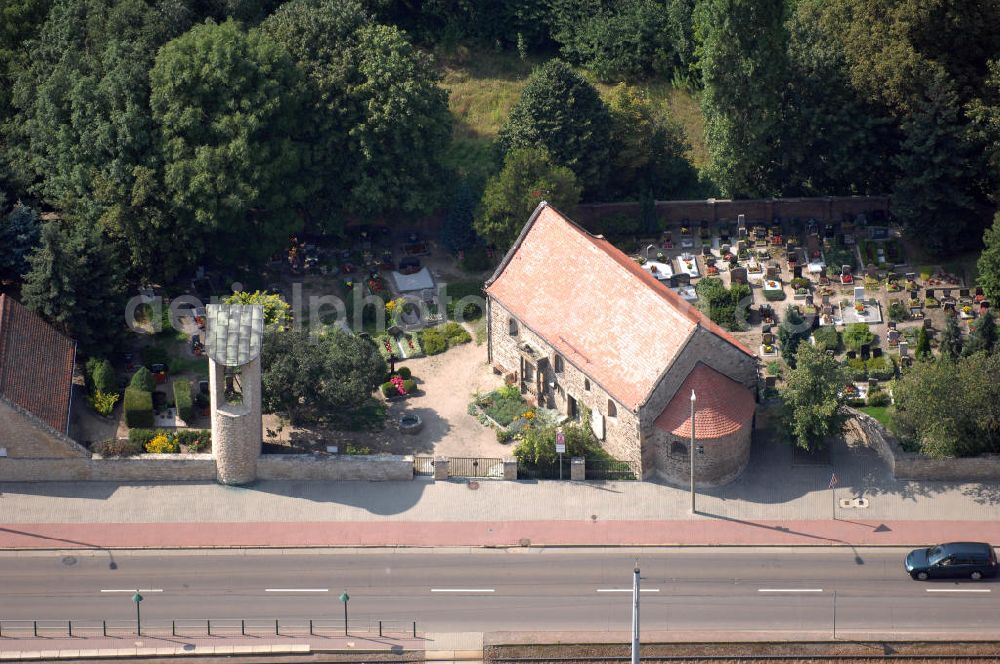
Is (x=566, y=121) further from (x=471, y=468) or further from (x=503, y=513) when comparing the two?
(x=503, y=513)

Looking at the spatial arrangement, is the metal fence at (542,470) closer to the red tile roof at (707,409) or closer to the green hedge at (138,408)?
the red tile roof at (707,409)

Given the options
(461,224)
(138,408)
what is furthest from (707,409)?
(138,408)

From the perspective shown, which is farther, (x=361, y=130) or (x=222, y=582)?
(x=361, y=130)

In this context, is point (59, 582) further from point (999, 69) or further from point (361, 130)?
point (999, 69)

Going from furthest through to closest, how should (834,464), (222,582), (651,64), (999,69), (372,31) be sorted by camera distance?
(651,64), (372,31), (999,69), (834,464), (222,582)

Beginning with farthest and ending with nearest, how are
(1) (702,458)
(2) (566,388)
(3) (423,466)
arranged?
1. (2) (566,388)
2. (3) (423,466)
3. (1) (702,458)

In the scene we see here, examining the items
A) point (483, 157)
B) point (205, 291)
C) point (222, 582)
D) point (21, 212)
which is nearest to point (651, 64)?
point (483, 157)
